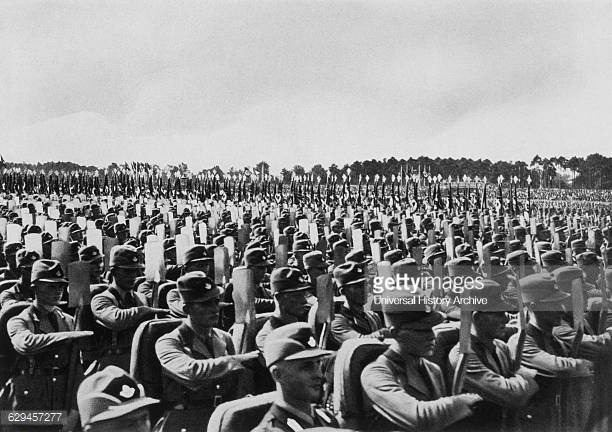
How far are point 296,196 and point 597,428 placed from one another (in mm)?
18007

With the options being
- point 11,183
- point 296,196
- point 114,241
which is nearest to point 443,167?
point 296,196

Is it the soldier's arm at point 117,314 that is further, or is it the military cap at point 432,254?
the military cap at point 432,254

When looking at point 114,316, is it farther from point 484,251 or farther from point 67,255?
point 484,251

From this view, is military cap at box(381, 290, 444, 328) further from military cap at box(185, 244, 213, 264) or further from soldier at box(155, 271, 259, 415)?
military cap at box(185, 244, 213, 264)

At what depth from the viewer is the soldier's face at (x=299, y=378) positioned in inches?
177

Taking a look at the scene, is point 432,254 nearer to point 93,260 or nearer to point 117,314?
point 117,314

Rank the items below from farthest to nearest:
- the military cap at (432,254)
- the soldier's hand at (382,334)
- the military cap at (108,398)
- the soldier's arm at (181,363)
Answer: the military cap at (432,254) → the soldier's hand at (382,334) → the soldier's arm at (181,363) → the military cap at (108,398)

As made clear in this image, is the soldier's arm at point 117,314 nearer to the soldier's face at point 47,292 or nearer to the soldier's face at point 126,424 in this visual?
the soldier's face at point 47,292

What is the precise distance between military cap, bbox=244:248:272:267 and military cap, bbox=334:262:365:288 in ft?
3.91

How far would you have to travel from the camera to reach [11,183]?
1067 inches

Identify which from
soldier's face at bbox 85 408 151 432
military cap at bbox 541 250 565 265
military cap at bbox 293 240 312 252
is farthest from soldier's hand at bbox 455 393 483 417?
military cap at bbox 293 240 312 252

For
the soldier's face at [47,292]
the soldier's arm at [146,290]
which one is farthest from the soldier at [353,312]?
the soldier's face at [47,292]

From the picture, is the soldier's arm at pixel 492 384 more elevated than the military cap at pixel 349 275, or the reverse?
the military cap at pixel 349 275

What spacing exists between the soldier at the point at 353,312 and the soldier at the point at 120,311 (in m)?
1.80
